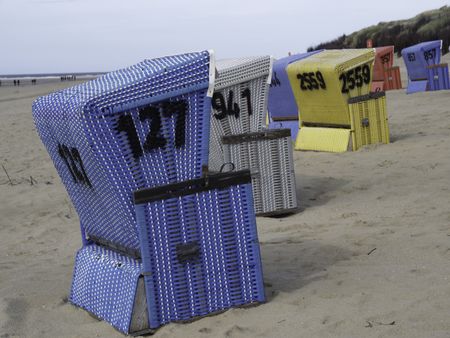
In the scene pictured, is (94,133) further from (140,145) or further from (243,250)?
(243,250)

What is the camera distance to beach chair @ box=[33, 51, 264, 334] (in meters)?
4.31

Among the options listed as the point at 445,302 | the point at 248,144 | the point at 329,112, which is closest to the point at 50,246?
the point at 248,144

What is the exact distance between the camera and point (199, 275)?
4508 mm

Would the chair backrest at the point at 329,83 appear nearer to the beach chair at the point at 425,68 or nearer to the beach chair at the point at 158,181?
the beach chair at the point at 158,181

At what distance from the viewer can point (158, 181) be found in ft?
14.6

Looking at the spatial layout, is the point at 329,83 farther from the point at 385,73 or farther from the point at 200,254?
the point at 385,73

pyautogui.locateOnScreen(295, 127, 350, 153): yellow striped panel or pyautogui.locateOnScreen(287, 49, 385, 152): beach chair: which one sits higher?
pyautogui.locateOnScreen(287, 49, 385, 152): beach chair

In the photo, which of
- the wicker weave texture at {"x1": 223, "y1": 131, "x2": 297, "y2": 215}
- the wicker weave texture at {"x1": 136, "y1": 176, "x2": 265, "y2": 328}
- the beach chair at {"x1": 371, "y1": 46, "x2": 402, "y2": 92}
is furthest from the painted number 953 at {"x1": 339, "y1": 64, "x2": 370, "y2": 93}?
the beach chair at {"x1": 371, "y1": 46, "x2": 402, "y2": 92}

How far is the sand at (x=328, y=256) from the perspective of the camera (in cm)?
419

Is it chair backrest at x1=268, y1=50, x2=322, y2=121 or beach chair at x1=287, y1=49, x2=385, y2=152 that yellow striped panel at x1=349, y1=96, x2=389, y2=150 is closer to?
beach chair at x1=287, y1=49, x2=385, y2=152

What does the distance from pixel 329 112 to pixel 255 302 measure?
654 cm

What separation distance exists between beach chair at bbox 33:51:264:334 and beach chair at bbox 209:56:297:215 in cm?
251

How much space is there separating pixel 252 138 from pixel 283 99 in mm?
4916

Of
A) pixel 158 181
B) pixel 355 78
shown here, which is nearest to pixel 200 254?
pixel 158 181
